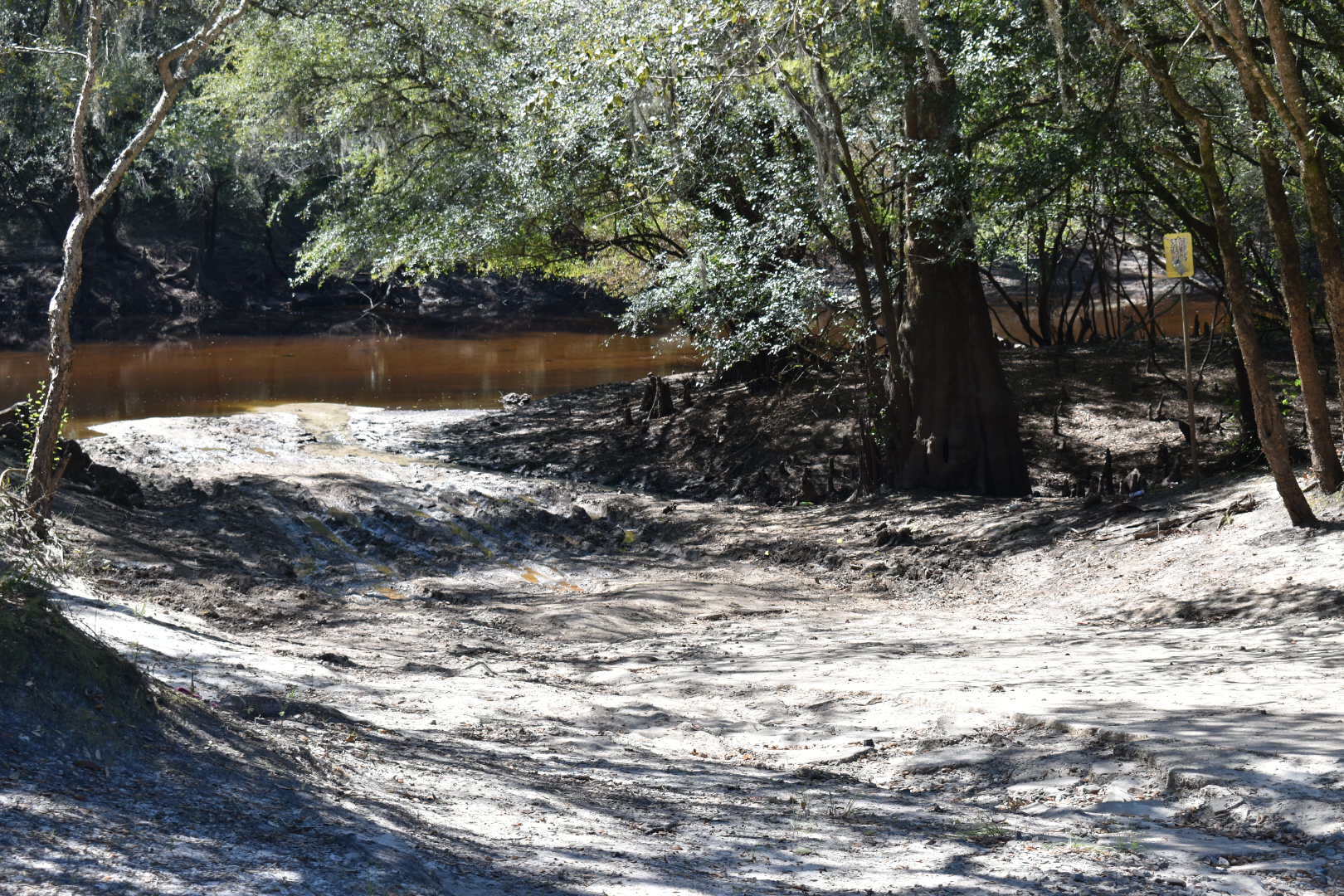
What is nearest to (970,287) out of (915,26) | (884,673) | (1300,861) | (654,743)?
(915,26)

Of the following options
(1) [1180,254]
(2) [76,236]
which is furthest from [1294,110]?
(2) [76,236]

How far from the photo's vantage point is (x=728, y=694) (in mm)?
7395

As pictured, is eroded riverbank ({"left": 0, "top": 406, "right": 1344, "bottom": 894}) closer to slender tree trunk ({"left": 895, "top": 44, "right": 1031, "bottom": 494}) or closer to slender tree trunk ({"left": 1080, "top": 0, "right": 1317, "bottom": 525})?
slender tree trunk ({"left": 1080, "top": 0, "right": 1317, "bottom": 525})

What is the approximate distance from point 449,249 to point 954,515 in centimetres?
874

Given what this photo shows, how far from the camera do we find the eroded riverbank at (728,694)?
169 inches

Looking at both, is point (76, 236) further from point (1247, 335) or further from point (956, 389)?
point (956, 389)

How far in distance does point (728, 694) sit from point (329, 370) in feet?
83.3

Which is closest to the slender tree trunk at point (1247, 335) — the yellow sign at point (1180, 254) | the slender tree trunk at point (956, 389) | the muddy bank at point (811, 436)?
the yellow sign at point (1180, 254)

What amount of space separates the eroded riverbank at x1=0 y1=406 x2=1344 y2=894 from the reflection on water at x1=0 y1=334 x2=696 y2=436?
1060 centimetres

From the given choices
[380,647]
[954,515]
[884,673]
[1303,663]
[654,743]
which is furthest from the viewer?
[954,515]

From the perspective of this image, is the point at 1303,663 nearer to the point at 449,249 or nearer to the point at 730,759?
the point at 730,759

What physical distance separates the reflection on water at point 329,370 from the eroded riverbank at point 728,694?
10595mm

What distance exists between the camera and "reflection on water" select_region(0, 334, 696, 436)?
25422 mm

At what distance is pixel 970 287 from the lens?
1410cm
